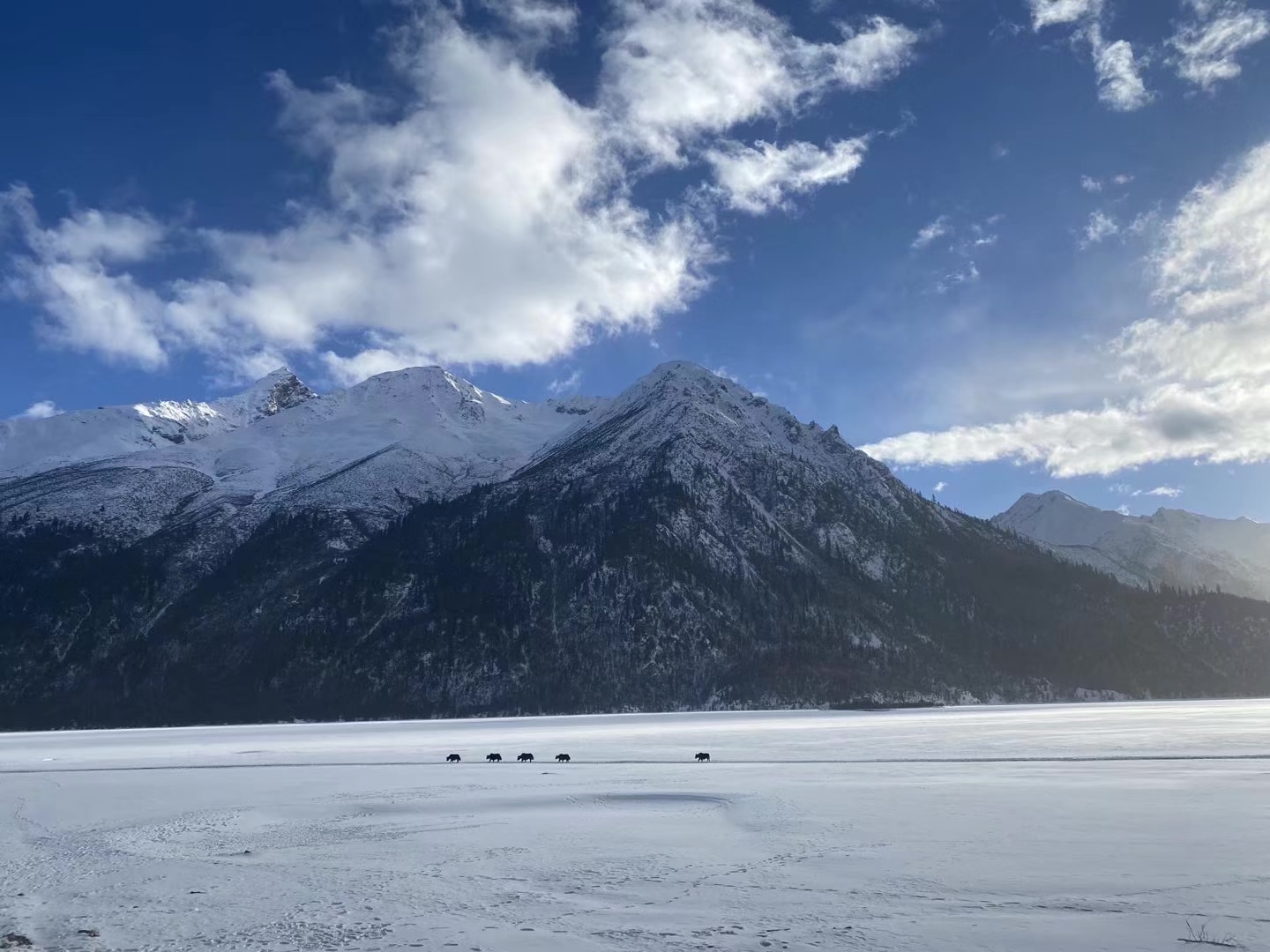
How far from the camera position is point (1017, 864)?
81.1 ft

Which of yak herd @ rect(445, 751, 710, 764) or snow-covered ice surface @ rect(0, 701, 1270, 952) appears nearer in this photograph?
snow-covered ice surface @ rect(0, 701, 1270, 952)

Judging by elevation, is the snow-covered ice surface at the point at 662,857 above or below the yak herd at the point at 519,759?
above

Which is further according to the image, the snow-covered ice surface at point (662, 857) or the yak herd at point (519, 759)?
the yak herd at point (519, 759)

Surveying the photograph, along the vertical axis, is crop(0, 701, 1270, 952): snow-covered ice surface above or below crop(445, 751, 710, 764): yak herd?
above

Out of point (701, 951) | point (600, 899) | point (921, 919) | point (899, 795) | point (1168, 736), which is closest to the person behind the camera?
point (701, 951)

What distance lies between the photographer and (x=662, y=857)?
1085 inches

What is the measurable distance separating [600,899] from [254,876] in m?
10.4

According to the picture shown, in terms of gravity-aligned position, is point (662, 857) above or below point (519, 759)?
above

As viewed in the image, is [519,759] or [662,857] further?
[519,759]

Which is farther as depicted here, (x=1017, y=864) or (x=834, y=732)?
(x=834, y=732)

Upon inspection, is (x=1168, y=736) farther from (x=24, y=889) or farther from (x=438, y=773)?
(x=24, y=889)

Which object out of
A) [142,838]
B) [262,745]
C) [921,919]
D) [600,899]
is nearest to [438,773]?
[142,838]

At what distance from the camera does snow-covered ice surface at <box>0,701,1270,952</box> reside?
19.3m

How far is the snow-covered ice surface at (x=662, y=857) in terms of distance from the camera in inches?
761
